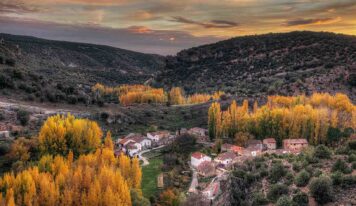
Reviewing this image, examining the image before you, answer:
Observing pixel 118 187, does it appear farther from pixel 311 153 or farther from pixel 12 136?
pixel 12 136

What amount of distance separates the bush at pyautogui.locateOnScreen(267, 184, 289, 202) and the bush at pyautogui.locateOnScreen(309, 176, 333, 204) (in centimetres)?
164

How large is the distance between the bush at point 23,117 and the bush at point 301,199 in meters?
41.1

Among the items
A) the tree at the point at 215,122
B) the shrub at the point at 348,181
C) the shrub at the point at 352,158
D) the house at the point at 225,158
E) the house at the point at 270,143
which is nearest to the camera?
the shrub at the point at 348,181

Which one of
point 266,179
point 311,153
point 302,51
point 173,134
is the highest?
point 302,51

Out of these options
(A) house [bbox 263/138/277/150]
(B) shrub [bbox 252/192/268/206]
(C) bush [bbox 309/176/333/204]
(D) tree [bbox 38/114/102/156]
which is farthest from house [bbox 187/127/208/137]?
(C) bush [bbox 309/176/333/204]

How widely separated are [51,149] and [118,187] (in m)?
15.4

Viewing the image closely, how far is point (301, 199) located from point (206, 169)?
2661 cm

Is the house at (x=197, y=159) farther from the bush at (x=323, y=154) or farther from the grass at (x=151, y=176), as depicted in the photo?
the bush at (x=323, y=154)

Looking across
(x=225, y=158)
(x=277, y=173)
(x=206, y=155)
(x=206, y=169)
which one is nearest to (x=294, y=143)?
(x=225, y=158)

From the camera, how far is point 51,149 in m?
37.0

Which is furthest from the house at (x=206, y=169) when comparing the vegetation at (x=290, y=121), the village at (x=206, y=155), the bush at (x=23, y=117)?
the bush at (x=23, y=117)

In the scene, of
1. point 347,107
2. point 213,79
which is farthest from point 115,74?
point 347,107

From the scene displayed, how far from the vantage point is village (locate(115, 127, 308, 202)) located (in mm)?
35281

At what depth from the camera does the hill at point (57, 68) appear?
2421 inches
